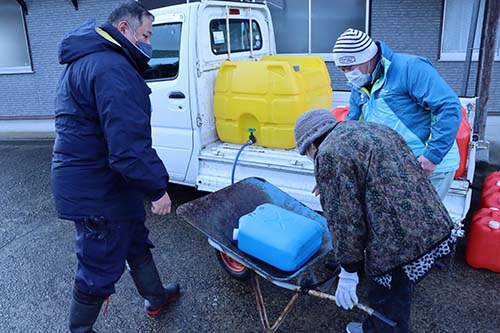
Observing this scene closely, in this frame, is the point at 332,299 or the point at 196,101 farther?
the point at 196,101

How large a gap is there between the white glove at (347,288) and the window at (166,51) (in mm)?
2805

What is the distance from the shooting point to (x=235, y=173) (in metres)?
4.00

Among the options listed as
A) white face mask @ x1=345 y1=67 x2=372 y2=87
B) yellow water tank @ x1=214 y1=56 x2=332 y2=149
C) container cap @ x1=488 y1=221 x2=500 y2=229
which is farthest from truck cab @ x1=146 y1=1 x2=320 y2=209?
container cap @ x1=488 y1=221 x2=500 y2=229

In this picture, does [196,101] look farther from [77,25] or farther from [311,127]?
[77,25]

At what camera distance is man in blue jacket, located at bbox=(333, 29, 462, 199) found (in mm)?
2338

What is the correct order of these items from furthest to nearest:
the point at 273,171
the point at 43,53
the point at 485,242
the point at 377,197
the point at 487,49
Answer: the point at 43,53 → the point at 487,49 → the point at 273,171 → the point at 485,242 → the point at 377,197

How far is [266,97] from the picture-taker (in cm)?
388

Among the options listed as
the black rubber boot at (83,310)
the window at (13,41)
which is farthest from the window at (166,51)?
the window at (13,41)

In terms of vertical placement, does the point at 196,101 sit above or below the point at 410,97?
below

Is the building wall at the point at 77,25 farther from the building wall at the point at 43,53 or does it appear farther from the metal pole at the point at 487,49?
the metal pole at the point at 487,49

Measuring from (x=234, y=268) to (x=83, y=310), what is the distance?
3.72 feet

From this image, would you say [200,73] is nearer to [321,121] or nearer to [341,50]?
[341,50]

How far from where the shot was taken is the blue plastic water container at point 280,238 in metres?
2.44

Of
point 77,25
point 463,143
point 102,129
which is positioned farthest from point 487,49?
point 77,25
